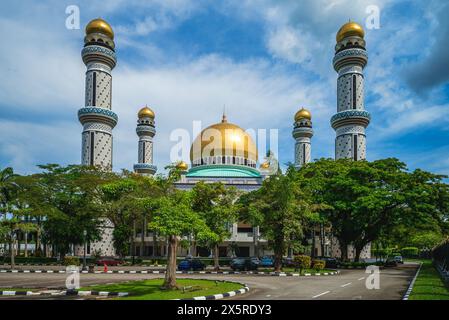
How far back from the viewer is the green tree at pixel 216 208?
3288 cm

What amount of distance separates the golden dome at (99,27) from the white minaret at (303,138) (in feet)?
109

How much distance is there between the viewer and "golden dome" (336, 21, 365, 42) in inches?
2175

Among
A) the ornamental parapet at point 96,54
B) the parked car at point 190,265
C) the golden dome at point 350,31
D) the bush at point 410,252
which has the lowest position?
the bush at point 410,252

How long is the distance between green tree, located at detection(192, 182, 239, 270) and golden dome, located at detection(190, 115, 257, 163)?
31219 mm

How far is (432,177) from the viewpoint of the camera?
36000 mm

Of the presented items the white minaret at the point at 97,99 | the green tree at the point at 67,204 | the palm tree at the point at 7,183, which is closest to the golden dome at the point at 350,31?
the white minaret at the point at 97,99

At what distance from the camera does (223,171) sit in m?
65.6

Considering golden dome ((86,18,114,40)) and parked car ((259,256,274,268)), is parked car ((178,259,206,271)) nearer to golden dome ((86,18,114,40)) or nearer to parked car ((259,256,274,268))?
parked car ((259,256,274,268))

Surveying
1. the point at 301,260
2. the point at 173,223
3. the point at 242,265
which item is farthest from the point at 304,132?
the point at 173,223

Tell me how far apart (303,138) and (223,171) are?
16189 mm

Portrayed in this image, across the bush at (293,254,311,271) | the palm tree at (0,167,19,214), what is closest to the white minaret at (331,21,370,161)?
the bush at (293,254,311,271)

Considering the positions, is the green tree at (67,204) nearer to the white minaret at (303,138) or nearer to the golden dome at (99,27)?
the golden dome at (99,27)

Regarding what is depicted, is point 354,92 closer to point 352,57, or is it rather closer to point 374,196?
point 352,57
